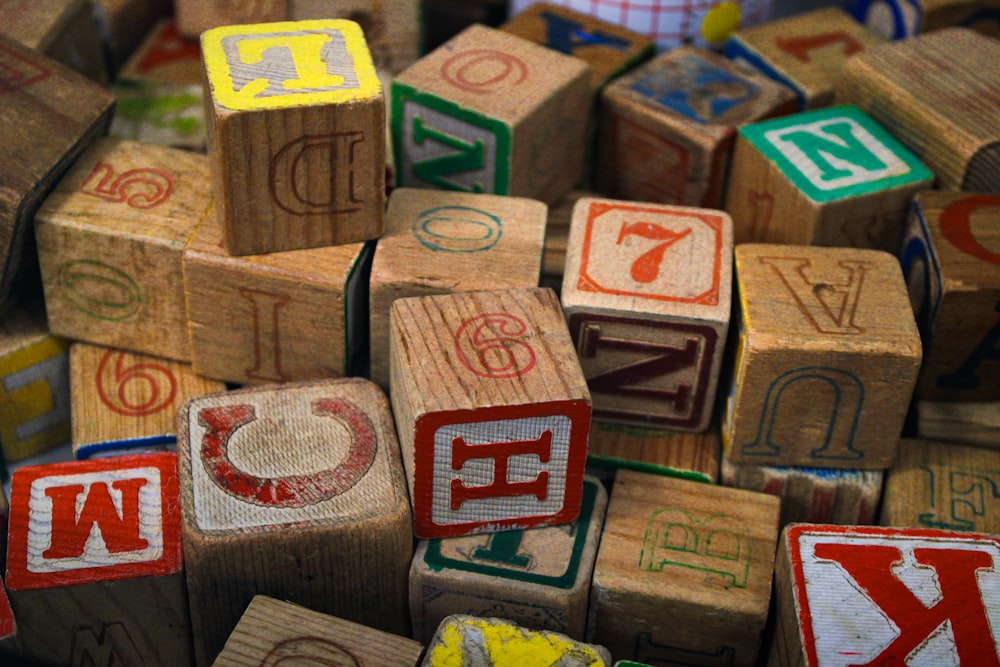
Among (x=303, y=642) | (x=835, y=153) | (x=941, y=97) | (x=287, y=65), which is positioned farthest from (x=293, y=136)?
(x=941, y=97)

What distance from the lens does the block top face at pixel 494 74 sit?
206cm

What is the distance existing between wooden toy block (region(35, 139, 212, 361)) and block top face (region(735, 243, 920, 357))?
0.90 m

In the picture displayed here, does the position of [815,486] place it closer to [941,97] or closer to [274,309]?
[941,97]

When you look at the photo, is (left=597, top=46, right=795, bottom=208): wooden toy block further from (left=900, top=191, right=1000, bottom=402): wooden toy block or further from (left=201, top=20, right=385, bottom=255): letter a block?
(left=201, top=20, right=385, bottom=255): letter a block

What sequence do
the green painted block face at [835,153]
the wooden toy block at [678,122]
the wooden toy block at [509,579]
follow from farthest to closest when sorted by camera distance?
the wooden toy block at [678,122], the green painted block face at [835,153], the wooden toy block at [509,579]

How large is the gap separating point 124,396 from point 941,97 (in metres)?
1.55

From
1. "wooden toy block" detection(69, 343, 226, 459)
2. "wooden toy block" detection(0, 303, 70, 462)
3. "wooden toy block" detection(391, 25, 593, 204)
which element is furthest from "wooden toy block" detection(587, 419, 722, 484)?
"wooden toy block" detection(0, 303, 70, 462)

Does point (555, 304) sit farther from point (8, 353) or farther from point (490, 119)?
point (8, 353)

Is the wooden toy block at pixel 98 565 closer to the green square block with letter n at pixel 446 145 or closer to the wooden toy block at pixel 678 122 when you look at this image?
the green square block with letter n at pixel 446 145

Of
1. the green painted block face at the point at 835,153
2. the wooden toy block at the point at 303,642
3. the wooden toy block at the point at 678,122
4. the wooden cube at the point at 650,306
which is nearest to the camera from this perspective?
the wooden toy block at the point at 303,642

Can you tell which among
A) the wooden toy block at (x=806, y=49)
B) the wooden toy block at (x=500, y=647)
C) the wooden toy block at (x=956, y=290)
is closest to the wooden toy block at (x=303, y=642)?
the wooden toy block at (x=500, y=647)

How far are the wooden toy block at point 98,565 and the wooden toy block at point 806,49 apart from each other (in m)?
1.47

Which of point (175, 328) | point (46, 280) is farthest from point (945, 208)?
point (46, 280)

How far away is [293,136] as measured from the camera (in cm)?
174
